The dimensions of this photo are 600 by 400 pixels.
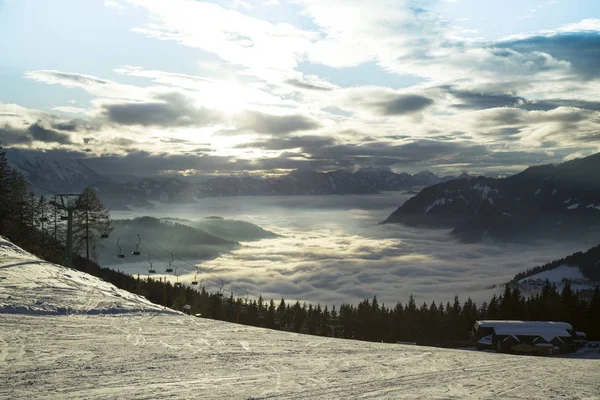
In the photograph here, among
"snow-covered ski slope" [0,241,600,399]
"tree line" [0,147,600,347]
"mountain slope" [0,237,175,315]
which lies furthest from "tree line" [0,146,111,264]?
"snow-covered ski slope" [0,241,600,399]

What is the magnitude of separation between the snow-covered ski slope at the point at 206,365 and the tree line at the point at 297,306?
3257 centimetres

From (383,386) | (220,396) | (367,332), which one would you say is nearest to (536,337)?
(367,332)

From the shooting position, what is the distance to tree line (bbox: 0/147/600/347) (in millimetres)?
51562

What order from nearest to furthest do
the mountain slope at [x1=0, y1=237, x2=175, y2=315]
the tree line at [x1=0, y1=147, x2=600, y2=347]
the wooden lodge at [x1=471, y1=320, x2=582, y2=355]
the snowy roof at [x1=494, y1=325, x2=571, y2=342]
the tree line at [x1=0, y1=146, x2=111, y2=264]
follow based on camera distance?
the mountain slope at [x1=0, y1=237, x2=175, y2=315] → the tree line at [x1=0, y1=146, x2=111, y2=264] → the tree line at [x1=0, y1=147, x2=600, y2=347] → the wooden lodge at [x1=471, y1=320, x2=582, y2=355] → the snowy roof at [x1=494, y1=325, x2=571, y2=342]

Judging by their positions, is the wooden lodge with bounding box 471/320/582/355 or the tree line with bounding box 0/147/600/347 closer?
the tree line with bounding box 0/147/600/347

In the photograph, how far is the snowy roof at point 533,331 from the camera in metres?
60.3

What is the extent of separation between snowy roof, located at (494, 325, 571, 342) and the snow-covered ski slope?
162 feet

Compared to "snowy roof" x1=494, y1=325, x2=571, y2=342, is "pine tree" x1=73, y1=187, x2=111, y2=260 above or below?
above

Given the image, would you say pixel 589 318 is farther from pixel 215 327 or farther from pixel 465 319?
pixel 215 327

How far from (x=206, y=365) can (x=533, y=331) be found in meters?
61.0

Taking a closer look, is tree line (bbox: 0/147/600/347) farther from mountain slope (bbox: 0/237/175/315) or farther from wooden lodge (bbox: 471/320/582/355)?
mountain slope (bbox: 0/237/175/315)

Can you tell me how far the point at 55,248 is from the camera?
2096 inches

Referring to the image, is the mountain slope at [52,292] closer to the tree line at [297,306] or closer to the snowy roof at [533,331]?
the tree line at [297,306]

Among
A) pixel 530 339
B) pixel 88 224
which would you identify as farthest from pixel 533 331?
pixel 88 224
